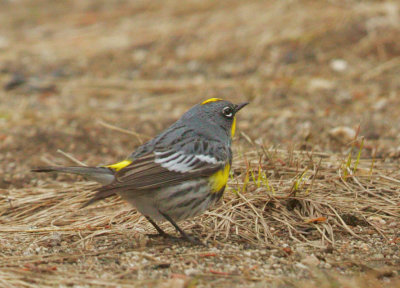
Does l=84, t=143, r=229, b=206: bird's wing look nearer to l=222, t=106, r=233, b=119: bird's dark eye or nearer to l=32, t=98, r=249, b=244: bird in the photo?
l=32, t=98, r=249, b=244: bird

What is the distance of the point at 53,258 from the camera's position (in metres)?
4.29

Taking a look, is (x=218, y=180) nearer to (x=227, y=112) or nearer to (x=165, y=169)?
(x=165, y=169)

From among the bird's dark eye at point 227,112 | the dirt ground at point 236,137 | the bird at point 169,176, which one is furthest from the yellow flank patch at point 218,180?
the bird's dark eye at point 227,112

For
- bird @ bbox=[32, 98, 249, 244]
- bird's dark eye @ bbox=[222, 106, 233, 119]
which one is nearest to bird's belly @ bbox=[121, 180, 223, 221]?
bird @ bbox=[32, 98, 249, 244]

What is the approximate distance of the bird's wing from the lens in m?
4.40

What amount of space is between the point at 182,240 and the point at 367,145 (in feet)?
9.80

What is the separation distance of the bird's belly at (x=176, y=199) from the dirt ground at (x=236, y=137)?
0.86 ft

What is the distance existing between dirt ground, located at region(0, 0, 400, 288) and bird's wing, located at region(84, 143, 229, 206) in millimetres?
465

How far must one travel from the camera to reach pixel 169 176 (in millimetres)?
4523

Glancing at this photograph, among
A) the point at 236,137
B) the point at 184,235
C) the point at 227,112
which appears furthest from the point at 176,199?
the point at 236,137

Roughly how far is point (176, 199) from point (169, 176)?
0.56ft

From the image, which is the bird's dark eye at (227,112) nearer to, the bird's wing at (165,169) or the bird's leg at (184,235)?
the bird's wing at (165,169)

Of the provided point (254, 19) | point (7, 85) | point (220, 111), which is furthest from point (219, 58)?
point (220, 111)

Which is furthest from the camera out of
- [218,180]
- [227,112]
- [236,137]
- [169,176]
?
[236,137]
